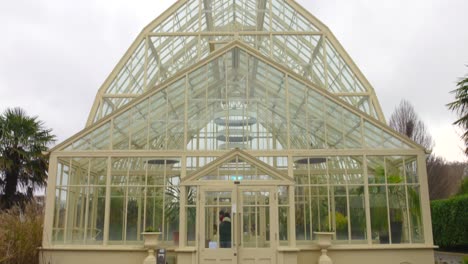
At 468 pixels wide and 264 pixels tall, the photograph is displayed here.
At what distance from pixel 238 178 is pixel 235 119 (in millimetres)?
2179

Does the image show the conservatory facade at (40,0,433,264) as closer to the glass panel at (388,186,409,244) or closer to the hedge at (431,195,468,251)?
the glass panel at (388,186,409,244)

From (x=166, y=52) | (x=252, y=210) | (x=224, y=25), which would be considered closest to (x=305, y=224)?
(x=252, y=210)

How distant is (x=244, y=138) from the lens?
46.8ft

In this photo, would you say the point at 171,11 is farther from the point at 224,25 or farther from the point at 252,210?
the point at 252,210

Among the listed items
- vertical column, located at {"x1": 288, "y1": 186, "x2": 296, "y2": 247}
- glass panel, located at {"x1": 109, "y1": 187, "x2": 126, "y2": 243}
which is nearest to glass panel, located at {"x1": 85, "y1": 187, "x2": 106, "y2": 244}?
glass panel, located at {"x1": 109, "y1": 187, "x2": 126, "y2": 243}

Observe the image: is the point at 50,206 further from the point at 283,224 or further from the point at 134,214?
the point at 283,224

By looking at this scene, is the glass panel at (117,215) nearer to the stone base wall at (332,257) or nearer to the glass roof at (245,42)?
the stone base wall at (332,257)

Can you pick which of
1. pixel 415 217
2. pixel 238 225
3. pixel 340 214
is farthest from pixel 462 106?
pixel 238 225

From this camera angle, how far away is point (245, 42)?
2125cm

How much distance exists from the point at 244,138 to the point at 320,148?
246 centimetres

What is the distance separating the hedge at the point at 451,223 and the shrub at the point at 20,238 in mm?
18479

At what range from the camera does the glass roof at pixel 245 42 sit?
772 inches

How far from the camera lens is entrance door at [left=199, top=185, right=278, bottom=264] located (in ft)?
41.8

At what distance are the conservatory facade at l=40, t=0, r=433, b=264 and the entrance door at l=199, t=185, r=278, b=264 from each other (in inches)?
1.2
